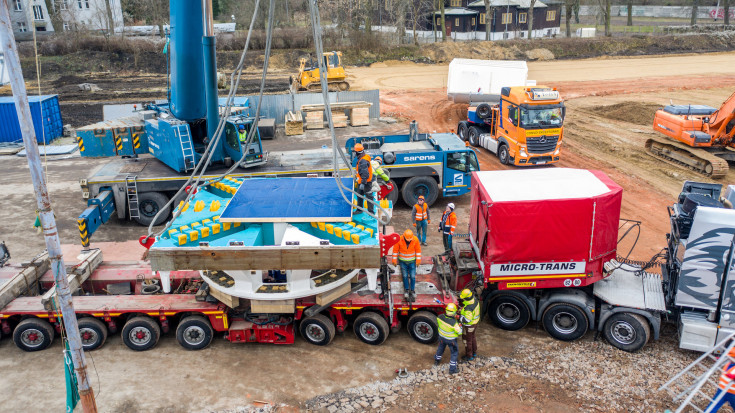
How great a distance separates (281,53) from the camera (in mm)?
52500

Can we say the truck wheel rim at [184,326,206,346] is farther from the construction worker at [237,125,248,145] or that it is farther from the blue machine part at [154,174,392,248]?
the construction worker at [237,125,248,145]

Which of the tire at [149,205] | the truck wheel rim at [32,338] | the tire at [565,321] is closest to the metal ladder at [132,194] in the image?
the tire at [149,205]

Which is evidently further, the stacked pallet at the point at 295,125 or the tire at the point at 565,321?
the stacked pallet at the point at 295,125

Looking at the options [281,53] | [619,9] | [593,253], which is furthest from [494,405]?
[619,9]

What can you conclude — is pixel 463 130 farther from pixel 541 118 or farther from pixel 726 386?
pixel 726 386

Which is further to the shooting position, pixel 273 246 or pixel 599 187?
pixel 599 187

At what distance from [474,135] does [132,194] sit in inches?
624

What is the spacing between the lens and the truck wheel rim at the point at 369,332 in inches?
449

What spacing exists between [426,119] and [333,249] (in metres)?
23.2

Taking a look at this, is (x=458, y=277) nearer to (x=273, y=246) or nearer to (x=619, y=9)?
(x=273, y=246)

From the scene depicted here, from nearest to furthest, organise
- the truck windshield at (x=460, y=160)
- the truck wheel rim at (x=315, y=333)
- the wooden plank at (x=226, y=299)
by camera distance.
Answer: the wooden plank at (x=226, y=299) → the truck wheel rim at (x=315, y=333) → the truck windshield at (x=460, y=160)

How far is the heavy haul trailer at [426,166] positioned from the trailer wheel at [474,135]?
7147 millimetres

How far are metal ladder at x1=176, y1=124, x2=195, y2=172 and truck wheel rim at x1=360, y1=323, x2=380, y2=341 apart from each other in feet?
28.9

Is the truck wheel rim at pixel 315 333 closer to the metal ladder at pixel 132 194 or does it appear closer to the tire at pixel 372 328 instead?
the tire at pixel 372 328
